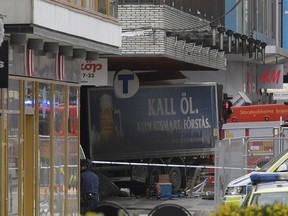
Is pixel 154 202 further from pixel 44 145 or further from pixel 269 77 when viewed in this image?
pixel 269 77

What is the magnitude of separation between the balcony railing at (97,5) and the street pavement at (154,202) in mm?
6687

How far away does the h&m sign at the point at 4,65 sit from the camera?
15.6 metres

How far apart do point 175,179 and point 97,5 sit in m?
13.0

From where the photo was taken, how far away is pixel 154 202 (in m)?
30.5

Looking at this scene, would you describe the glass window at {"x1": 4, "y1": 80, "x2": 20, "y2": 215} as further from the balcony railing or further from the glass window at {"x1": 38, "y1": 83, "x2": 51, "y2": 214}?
the balcony railing

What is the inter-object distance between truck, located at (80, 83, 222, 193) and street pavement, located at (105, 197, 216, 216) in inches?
34.6

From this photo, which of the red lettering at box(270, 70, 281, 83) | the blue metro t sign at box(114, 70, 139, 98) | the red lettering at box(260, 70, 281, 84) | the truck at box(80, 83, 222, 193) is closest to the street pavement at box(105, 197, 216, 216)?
the truck at box(80, 83, 222, 193)

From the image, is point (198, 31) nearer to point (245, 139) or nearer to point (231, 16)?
point (245, 139)

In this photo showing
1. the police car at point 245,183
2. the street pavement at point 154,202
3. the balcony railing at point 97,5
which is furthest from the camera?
the street pavement at point 154,202

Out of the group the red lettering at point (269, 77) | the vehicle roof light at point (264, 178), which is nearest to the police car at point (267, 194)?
the vehicle roof light at point (264, 178)

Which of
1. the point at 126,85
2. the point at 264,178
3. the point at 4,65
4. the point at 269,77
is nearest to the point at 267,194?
the point at 264,178

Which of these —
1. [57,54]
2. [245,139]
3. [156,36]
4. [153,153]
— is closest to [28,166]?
[57,54]

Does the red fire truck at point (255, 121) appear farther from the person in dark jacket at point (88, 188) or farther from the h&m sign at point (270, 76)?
the person in dark jacket at point (88, 188)

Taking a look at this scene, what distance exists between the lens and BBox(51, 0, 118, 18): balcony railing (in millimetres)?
19453
